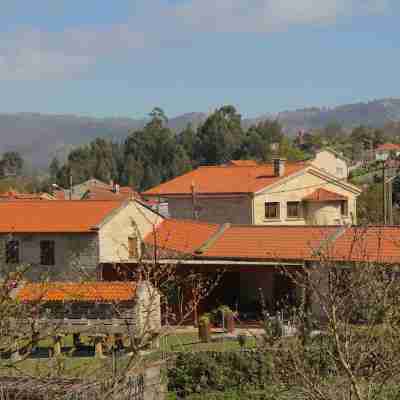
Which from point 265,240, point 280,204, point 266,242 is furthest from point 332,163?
point 266,242

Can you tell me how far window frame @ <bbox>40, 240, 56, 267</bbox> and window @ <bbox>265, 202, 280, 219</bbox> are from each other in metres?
15.0

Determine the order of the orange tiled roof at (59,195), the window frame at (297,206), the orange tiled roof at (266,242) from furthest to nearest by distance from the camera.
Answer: the orange tiled roof at (59,195)
the window frame at (297,206)
the orange tiled roof at (266,242)

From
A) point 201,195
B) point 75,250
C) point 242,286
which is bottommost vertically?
point 242,286

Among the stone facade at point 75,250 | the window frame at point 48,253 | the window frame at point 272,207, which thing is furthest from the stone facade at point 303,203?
the window frame at point 48,253

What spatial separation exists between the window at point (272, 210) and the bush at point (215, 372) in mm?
24661

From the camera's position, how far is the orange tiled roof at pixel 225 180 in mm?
45312

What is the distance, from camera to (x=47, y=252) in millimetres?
33000

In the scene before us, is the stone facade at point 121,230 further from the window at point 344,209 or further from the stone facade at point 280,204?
the window at point 344,209

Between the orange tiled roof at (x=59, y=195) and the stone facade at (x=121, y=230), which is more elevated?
the orange tiled roof at (x=59, y=195)

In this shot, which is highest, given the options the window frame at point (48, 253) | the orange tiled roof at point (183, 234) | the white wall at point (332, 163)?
the white wall at point (332, 163)

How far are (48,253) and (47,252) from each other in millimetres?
64

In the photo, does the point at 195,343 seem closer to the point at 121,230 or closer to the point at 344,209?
the point at 121,230

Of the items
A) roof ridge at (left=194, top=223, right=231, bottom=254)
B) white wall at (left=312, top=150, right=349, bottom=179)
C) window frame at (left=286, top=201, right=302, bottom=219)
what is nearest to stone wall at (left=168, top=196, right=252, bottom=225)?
window frame at (left=286, top=201, right=302, bottom=219)

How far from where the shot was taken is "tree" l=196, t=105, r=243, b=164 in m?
109
